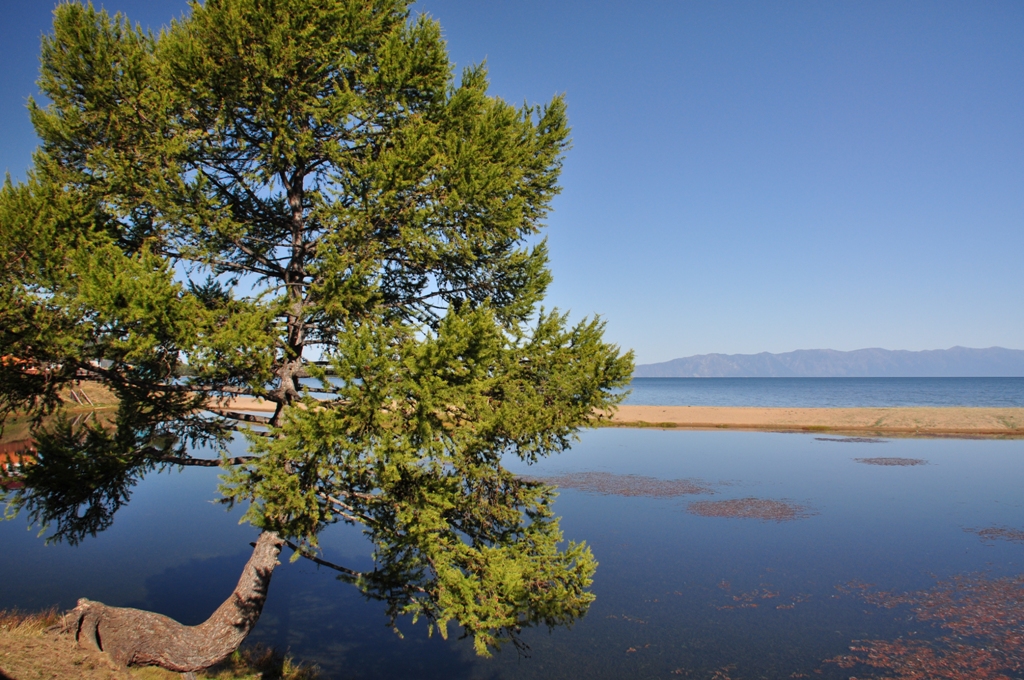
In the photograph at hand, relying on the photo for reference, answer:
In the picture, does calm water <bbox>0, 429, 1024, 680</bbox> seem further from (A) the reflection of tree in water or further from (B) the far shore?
(B) the far shore

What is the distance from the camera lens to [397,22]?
12484 millimetres

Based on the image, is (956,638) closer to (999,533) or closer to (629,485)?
(999,533)

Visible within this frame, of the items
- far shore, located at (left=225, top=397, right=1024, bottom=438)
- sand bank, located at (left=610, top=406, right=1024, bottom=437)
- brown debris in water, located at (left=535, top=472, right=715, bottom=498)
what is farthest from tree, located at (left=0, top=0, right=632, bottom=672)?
sand bank, located at (left=610, top=406, right=1024, bottom=437)

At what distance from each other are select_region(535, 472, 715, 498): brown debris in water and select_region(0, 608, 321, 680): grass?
2034 cm

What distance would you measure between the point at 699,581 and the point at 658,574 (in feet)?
4.21

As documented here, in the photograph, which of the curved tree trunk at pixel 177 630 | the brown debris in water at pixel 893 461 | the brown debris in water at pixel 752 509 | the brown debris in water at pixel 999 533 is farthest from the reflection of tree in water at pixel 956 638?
the brown debris in water at pixel 893 461

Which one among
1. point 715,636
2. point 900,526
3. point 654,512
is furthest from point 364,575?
point 900,526

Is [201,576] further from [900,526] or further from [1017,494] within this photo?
[1017,494]

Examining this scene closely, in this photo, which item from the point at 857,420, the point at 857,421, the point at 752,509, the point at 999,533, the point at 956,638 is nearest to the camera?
the point at 956,638

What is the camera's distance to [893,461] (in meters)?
40.7

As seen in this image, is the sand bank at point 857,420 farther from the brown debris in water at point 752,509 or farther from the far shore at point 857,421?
the brown debris in water at point 752,509

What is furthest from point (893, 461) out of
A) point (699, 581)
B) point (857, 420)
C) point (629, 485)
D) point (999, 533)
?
point (699, 581)

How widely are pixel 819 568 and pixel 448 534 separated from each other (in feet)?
51.6

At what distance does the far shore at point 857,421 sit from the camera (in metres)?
56.3
